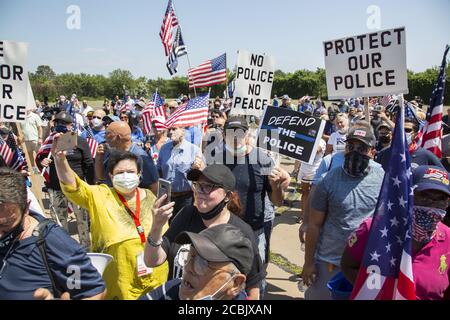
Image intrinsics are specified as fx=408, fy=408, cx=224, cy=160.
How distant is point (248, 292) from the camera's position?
247cm

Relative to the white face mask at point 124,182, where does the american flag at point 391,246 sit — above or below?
below

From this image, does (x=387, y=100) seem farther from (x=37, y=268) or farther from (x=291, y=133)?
(x=37, y=268)

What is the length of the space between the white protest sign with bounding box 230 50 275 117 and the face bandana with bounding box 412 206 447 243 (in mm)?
4249

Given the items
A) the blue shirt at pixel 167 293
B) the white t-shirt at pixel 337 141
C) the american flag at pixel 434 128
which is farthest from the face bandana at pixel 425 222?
the white t-shirt at pixel 337 141

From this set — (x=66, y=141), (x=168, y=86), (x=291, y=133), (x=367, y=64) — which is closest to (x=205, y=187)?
(x=66, y=141)

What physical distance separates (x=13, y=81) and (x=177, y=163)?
2.25 metres

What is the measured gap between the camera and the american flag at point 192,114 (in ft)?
22.5

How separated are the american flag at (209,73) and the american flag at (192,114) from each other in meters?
2.65

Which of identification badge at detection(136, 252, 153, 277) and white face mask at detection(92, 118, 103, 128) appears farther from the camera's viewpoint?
white face mask at detection(92, 118, 103, 128)

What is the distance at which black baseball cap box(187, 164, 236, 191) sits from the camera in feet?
9.50

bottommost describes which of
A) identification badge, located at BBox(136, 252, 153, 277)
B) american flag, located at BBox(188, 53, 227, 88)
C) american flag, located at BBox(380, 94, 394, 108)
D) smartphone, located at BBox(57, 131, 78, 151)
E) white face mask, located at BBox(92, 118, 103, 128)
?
identification badge, located at BBox(136, 252, 153, 277)

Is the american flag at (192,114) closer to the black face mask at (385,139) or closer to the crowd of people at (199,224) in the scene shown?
the crowd of people at (199,224)

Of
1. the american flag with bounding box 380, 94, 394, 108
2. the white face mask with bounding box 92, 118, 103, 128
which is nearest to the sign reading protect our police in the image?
the white face mask with bounding box 92, 118, 103, 128

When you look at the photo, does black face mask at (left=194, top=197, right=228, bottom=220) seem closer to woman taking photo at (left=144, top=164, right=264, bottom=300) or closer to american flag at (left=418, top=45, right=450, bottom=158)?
woman taking photo at (left=144, top=164, right=264, bottom=300)
